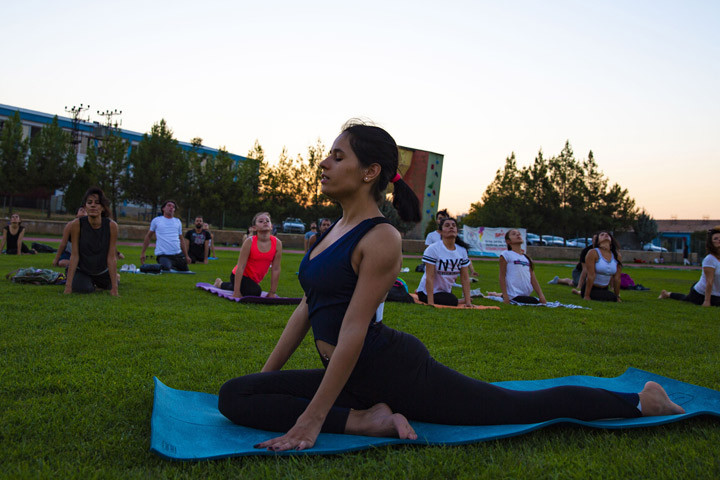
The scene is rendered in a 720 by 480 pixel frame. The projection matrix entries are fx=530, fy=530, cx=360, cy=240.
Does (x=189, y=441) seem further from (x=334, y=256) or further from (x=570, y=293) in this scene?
Answer: (x=570, y=293)

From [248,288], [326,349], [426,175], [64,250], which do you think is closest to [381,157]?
[326,349]

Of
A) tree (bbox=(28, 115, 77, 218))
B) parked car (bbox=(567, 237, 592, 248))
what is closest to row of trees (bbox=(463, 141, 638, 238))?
parked car (bbox=(567, 237, 592, 248))

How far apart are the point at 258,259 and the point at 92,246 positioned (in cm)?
259

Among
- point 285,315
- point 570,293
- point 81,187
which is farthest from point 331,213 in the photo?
point 285,315

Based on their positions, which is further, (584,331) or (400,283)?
(400,283)

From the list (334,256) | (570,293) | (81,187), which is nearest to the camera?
(334,256)

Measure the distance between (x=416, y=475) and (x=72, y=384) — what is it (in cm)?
245

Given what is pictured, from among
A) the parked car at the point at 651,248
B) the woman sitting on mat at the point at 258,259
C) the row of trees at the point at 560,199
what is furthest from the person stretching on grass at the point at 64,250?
the parked car at the point at 651,248

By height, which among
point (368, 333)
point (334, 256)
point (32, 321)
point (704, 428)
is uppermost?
point (334, 256)

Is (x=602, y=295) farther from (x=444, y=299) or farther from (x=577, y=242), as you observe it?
(x=577, y=242)

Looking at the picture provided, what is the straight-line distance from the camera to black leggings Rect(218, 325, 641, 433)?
2648mm

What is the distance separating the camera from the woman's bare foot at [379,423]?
8.61ft

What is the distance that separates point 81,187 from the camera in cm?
3256

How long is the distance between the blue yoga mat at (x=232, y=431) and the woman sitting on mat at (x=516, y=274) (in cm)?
619
